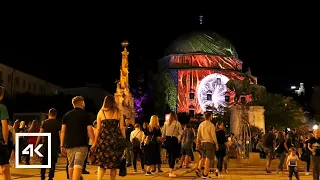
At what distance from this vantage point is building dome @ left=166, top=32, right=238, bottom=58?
3484 inches

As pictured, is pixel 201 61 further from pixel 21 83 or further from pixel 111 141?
pixel 111 141

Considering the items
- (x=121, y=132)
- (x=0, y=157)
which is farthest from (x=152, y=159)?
(x=0, y=157)

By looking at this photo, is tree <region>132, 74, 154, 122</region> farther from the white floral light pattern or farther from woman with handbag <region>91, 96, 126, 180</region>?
woman with handbag <region>91, 96, 126, 180</region>

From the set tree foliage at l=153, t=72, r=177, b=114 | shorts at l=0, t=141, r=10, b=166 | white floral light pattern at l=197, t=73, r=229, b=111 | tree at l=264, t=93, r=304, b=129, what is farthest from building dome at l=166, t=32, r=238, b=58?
shorts at l=0, t=141, r=10, b=166

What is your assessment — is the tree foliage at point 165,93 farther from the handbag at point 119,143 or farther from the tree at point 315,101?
the handbag at point 119,143

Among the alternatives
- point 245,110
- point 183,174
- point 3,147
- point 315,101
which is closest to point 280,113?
point 245,110

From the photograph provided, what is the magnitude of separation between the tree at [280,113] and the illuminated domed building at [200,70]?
1018 inches

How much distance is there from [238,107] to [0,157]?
965 inches

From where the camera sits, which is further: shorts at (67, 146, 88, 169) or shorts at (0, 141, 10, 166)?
shorts at (67, 146, 88, 169)

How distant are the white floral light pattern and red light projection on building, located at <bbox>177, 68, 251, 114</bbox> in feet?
1.64

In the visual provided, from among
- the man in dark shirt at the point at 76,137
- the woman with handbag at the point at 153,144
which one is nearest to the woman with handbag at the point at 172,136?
the woman with handbag at the point at 153,144

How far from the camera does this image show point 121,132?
1071 cm

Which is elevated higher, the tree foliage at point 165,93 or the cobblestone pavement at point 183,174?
the tree foliage at point 165,93

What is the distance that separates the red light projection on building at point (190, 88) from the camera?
3371 inches
